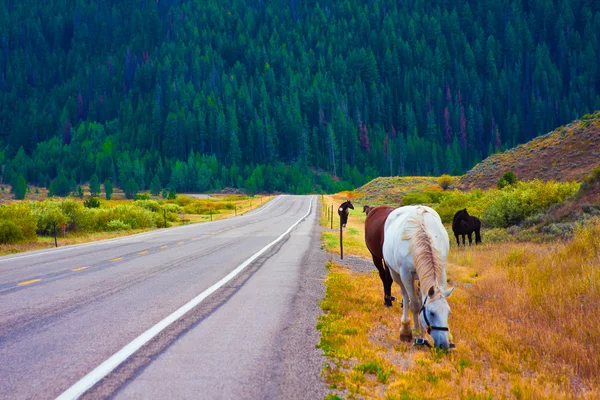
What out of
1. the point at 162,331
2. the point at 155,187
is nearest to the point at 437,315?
the point at 162,331

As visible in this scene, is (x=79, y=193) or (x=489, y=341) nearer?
(x=489, y=341)

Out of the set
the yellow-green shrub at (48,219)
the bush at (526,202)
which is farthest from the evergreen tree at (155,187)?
the bush at (526,202)

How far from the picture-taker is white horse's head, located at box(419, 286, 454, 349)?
505 centimetres

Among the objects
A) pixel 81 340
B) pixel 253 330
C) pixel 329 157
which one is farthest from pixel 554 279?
pixel 329 157

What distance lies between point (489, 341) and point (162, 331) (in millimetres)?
4704

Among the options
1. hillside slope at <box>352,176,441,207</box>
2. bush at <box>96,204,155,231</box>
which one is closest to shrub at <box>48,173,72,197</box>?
hillside slope at <box>352,176,441,207</box>

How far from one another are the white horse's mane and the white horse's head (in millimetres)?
96

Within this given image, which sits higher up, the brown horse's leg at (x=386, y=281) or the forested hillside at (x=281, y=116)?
the forested hillside at (x=281, y=116)

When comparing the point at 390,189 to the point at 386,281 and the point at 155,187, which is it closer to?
the point at 155,187

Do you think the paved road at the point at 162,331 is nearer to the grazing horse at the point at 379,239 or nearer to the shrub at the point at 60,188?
the grazing horse at the point at 379,239

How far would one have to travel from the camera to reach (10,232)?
2225 centimetres

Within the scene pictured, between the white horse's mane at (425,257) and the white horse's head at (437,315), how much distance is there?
0.10 meters

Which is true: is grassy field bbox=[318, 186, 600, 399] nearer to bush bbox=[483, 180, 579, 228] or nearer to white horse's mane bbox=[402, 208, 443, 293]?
white horse's mane bbox=[402, 208, 443, 293]

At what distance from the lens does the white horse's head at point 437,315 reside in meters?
5.05
